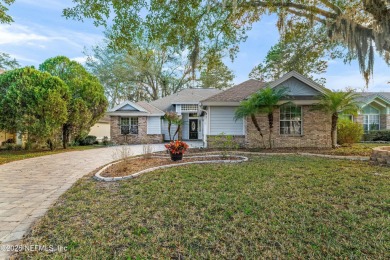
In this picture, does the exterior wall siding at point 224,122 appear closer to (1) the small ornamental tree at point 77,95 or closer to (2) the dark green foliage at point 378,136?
(1) the small ornamental tree at point 77,95

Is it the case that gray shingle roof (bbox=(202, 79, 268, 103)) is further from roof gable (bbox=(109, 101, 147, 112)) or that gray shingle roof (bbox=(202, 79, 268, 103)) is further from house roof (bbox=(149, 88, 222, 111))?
roof gable (bbox=(109, 101, 147, 112))

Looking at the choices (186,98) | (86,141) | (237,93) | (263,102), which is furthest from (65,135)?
(263,102)

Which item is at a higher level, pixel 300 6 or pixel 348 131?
pixel 300 6

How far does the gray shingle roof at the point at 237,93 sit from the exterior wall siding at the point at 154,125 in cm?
748

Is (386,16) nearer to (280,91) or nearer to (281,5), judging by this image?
(281,5)

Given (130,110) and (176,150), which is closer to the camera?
(176,150)

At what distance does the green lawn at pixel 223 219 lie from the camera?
2.46 meters

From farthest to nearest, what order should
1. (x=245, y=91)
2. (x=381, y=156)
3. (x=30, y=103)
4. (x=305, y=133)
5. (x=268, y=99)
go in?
(x=245, y=91), (x=305, y=133), (x=30, y=103), (x=268, y=99), (x=381, y=156)

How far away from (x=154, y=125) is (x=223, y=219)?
16.3 m

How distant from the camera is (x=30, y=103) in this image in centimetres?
1163

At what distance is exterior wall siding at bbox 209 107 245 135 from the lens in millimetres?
12523

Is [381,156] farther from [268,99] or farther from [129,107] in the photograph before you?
[129,107]

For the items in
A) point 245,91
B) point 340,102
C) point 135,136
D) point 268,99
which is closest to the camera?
point 340,102

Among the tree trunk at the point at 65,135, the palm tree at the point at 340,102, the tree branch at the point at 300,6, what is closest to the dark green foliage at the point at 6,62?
the tree trunk at the point at 65,135
